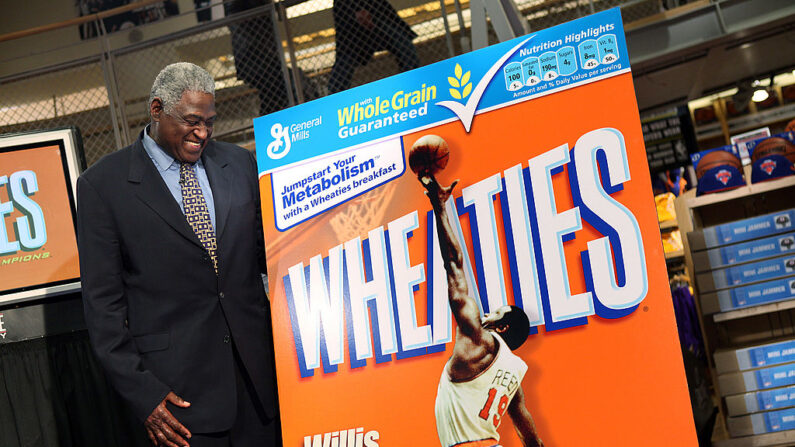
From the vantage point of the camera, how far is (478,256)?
1.92 metres

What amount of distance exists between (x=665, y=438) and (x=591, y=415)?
0.59 ft

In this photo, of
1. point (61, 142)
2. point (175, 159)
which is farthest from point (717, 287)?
point (61, 142)

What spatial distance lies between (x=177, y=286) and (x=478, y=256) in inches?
34.9

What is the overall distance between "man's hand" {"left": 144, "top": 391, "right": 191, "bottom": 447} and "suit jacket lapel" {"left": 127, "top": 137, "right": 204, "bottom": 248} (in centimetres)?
48

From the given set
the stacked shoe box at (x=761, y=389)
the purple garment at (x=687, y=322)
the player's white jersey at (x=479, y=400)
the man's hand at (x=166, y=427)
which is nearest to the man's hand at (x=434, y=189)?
the player's white jersey at (x=479, y=400)

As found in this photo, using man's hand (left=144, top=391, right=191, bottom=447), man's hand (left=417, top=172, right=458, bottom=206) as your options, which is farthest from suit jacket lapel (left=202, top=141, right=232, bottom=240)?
man's hand (left=417, top=172, right=458, bottom=206)

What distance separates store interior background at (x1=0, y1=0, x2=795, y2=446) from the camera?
2.68 metres

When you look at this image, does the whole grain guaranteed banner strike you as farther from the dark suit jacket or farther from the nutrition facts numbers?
the dark suit jacket

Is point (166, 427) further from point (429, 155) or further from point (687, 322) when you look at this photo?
point (687, 322)

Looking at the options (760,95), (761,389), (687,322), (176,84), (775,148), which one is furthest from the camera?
(760,95)

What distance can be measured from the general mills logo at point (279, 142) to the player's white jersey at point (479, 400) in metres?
0.85

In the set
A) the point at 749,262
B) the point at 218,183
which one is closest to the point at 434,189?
the point at 218,183

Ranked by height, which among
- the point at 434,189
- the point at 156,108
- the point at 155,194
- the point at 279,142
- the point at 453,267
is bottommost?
the point at 453,267

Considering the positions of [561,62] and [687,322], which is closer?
[561,62]
